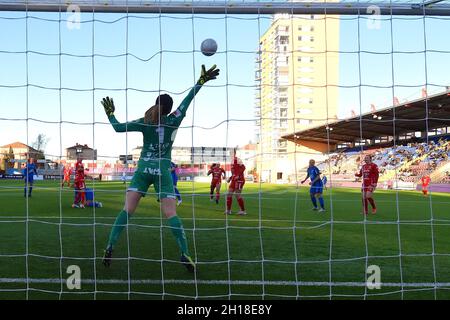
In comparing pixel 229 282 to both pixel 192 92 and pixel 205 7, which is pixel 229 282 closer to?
pixel 192 92

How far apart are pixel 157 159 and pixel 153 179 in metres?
0.24

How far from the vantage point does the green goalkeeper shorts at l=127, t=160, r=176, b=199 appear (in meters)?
5.31

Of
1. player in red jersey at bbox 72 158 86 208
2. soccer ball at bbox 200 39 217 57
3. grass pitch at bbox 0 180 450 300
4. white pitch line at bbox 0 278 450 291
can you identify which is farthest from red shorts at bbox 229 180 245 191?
white pitch line at bbox 0 278 450 291

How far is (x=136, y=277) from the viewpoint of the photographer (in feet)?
16.4

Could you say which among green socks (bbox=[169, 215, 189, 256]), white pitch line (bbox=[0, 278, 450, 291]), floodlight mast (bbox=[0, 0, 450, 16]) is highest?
floodlight mast (bbox=[0, 0, 450, 16])

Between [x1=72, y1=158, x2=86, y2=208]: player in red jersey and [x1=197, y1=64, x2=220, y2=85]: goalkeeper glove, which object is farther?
[x1=72, y1=158, x2=86, y2=208]: player in red jersey

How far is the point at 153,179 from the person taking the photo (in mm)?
5344

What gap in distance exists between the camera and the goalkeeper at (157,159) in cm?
531

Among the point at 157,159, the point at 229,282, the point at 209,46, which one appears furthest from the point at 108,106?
the point at 229,282

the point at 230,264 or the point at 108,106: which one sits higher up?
the point at 108,106

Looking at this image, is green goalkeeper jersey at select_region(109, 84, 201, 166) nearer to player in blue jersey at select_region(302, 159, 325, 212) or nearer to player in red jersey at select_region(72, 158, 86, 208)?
player in red jersey at select_region(72, 158, 86, 208)
